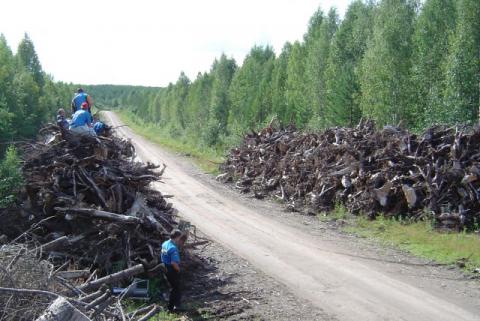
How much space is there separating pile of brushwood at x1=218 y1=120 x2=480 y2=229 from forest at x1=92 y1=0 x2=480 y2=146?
20.2ft

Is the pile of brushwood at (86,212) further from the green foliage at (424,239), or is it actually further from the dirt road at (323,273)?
the green foliage at (424,239)

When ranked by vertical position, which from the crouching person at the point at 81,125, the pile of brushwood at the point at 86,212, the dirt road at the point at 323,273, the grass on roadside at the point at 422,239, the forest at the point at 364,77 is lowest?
the dirt road at the point at 323,273

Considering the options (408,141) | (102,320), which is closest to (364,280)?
(102,320)

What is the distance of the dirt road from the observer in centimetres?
915

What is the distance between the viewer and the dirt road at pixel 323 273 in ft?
30.0

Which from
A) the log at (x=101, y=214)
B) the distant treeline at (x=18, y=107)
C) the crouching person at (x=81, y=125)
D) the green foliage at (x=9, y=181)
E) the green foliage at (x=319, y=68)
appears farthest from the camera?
the green foliage at (x=319, y=68)

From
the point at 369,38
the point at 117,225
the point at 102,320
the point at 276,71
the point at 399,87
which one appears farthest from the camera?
the point at 276,71

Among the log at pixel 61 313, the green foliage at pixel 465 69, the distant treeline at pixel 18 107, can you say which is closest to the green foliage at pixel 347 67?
the green foliage at pixel 465 69

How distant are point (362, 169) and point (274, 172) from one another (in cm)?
555

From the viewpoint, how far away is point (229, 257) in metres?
12.8

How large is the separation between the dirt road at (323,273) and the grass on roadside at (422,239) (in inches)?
63.6

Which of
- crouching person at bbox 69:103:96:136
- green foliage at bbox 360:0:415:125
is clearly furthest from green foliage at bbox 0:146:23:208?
green foliage at bbox 360:0:415:125

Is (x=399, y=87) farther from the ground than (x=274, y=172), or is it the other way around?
(x=399, y=87)

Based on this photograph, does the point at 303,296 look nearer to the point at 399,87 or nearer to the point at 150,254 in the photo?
the point at 150,254
